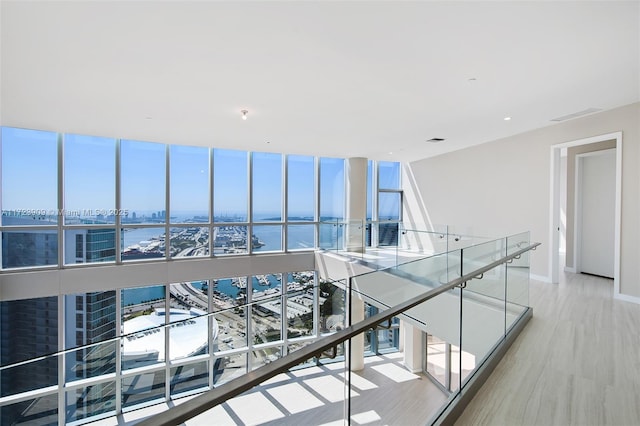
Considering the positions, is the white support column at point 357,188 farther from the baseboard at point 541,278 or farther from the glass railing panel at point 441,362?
the baseboard at point 541,278

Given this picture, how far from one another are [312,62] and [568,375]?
→ 11.7 ft

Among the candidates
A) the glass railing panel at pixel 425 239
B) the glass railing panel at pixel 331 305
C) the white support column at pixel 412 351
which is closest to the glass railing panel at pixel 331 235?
the glass railing panel at pixel 425 239

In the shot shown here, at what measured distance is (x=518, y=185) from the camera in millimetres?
6785

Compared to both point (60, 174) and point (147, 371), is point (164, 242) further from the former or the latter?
point (147, 371)

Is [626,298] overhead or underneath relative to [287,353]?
underneath

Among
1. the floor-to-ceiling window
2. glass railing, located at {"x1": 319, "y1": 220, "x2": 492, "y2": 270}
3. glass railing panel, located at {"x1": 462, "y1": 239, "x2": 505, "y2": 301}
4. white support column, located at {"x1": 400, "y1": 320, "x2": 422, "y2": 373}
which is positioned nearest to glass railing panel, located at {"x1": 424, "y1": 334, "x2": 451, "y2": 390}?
white support column, located at {"x1": 400, "y1": 320, "x2": 422, "y2": 373}

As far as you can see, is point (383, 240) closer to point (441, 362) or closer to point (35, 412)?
point (441, 362)

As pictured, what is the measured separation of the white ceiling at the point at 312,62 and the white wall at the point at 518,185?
0.69 m

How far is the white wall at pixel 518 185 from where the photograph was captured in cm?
484

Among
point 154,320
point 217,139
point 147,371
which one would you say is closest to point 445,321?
point 147,371

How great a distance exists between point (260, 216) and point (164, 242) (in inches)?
94.6

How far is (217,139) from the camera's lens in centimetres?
666

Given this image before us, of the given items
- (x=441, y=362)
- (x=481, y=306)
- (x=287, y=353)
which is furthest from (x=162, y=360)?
(x=441, y=362)

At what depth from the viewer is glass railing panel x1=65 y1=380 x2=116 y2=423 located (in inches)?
88.1
